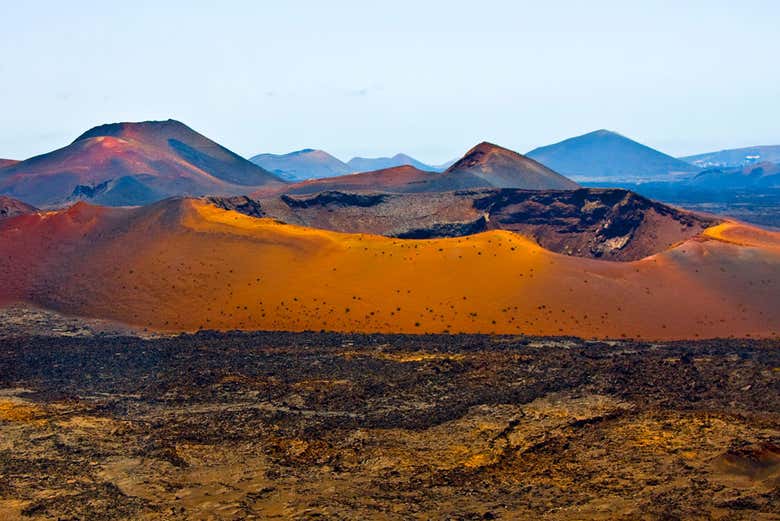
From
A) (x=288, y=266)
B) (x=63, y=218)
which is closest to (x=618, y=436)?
(x=288, y=266)

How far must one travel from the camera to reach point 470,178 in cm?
8906

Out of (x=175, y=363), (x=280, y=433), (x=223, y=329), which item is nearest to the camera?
Answer: (x=280, y=433)

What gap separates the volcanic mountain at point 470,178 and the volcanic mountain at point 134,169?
2166 cm

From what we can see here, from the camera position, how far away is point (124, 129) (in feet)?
474

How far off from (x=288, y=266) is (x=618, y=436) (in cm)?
2389

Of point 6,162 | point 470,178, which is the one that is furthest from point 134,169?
point 470,178

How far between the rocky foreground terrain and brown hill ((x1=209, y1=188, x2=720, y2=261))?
26194 mm

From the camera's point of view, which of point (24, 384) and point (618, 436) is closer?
point (618, 436)

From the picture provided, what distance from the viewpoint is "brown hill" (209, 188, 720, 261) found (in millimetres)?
54250

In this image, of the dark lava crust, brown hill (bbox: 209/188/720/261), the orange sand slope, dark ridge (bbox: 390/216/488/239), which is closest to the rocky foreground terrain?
the dark lava crust

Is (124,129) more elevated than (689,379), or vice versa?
(124,129)

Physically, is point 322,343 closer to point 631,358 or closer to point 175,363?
point 175,363

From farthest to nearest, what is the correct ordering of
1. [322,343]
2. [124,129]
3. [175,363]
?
1. [124,129]
2. [322,343]
3. [175,363]

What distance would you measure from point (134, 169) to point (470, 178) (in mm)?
61561
